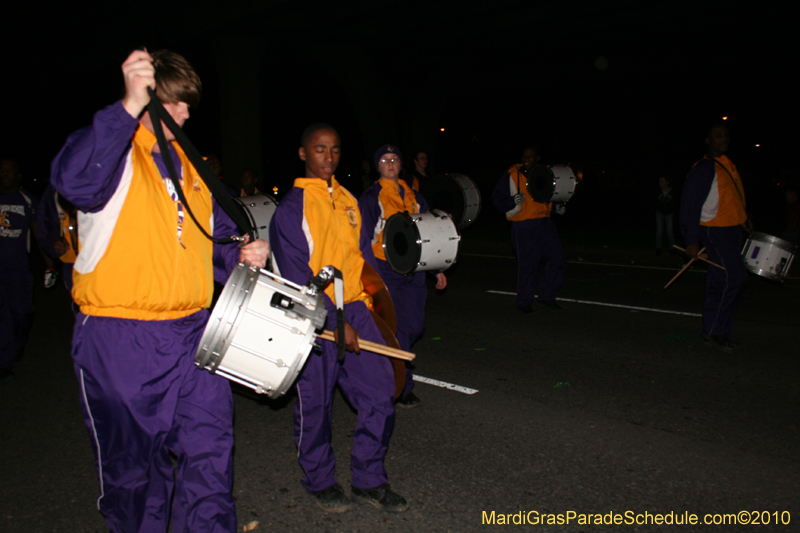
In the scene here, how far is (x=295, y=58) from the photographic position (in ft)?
77.2

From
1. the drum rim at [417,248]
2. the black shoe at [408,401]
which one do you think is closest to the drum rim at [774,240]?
the drum rim at [417,248]

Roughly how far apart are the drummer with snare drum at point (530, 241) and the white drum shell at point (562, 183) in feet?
0.54

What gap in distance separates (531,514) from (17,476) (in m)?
3.10

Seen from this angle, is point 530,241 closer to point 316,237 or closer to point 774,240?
point 774,240

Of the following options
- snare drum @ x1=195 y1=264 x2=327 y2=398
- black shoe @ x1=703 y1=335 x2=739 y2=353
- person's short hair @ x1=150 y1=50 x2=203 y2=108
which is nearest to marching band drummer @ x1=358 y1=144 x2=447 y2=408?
snare drum @ x1=195 y1=264 x2=327 y2=398

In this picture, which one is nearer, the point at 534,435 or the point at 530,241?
the point at 534,435

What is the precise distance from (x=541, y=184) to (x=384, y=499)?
18.7 feet

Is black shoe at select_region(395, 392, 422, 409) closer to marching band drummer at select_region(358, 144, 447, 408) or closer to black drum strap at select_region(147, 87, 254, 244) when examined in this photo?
marching band drummer at select_region(358, 144, 447, 408)

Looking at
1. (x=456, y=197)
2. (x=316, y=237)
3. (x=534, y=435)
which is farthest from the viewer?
(x=456, y=197)

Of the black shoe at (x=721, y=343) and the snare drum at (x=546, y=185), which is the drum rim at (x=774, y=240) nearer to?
the black shoe at (x=721, y=343)

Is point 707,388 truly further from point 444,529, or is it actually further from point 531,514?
point 444,529

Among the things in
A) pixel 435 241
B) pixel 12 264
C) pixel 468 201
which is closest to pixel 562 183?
pixel 468 201

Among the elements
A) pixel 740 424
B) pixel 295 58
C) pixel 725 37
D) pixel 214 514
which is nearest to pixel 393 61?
pixel 295 58

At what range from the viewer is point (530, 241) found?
839 cm
